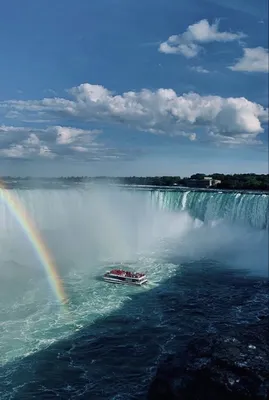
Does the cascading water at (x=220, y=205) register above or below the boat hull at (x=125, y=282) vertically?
above

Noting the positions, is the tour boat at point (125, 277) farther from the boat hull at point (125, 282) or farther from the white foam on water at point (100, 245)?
the white foam on water at point (100, 245)

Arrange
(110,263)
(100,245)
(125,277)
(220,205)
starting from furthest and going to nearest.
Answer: (220,205)
(100,245)
(110,263)
(125,277)

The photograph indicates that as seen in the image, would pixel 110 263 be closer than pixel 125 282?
No

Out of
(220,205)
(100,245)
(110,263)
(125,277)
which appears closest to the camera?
(125,277)

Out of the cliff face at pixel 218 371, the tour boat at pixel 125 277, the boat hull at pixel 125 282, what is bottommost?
the cliff face at pixel 218 371

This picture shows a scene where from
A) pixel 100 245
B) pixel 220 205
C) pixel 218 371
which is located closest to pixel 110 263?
pixel 100 245

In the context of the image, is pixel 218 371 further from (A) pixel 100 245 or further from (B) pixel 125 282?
(A) pixel 100 245

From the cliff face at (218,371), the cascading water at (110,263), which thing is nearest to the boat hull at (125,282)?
the cascading water at (110,263)
